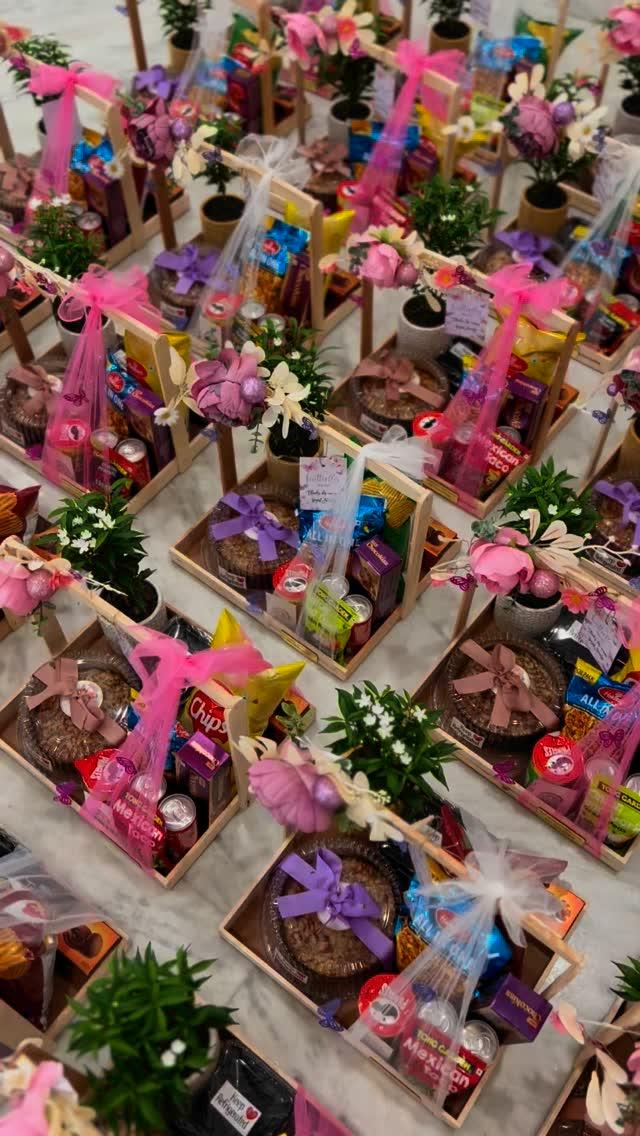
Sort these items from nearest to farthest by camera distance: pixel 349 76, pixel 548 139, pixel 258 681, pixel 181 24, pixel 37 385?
1. pixel 258 681
2. pixel 37 385
3. pixel 548 139
4. pixel 349 76
5. pixel 181 24

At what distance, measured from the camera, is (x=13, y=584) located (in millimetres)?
2613

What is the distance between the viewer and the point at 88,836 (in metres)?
2.91

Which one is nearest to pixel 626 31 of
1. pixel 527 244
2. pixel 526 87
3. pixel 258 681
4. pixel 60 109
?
pixel 526 87

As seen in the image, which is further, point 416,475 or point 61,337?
point 61,337

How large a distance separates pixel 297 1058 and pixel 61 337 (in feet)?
7.57

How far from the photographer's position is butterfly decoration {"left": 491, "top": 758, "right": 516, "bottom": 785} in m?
2.88

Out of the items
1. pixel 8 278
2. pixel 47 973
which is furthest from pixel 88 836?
pixel 8 278

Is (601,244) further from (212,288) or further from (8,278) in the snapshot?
(8,278)

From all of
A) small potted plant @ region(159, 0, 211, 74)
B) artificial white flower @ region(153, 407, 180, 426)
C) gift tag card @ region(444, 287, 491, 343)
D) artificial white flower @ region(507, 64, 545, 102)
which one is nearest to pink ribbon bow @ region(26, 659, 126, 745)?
artificial white flower @ region(153, 407, 180, 426)

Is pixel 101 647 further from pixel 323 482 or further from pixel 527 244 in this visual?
pixel 527 244

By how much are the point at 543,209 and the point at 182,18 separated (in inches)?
67.1

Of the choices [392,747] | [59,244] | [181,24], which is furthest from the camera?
[181,24]

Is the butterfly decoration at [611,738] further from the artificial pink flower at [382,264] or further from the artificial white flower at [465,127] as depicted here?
the artificial white flower at [465,127]

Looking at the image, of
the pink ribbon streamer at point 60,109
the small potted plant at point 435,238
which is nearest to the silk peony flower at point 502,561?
the small potted plant at point 435,238
